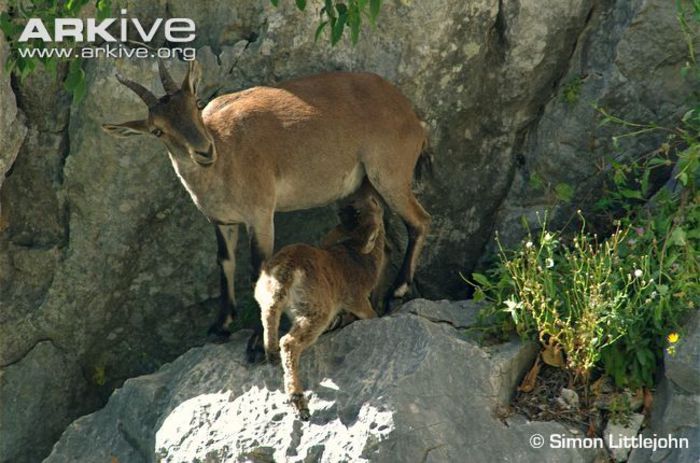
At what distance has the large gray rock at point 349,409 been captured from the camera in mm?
7297

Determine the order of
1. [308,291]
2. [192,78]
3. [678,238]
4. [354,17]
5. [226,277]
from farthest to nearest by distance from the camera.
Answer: [226,277] < [192,78] < [678,238] < [308,291] < [354,17]

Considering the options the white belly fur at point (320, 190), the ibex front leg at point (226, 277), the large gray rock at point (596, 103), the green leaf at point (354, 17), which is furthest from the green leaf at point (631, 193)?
the ibex front leg at point (226, 277)

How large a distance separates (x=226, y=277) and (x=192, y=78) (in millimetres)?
1549

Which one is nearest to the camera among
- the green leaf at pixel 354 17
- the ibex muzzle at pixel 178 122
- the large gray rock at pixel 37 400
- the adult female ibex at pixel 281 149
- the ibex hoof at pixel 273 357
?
the green leaf at pixel 354 17

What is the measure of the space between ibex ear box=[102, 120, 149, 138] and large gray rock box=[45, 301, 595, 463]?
163cm

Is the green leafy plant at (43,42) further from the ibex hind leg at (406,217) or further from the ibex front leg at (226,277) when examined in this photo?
the ibex hind leg at (406,217)

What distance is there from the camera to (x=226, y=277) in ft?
29.3

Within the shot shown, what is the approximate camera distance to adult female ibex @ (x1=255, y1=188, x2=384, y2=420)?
7621 millimetres

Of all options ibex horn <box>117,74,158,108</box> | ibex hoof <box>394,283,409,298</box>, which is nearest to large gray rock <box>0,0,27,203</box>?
ibex horn <box>117,74,158,108</box>

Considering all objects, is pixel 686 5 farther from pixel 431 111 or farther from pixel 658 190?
pixel 431 111

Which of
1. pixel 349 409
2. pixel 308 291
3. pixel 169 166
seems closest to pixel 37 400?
pixel 169 166

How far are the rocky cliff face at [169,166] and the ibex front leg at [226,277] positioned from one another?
482 millimetres

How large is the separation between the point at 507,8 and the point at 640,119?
4.42 feet

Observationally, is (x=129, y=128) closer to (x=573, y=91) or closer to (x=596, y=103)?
(x=573, y=91)
